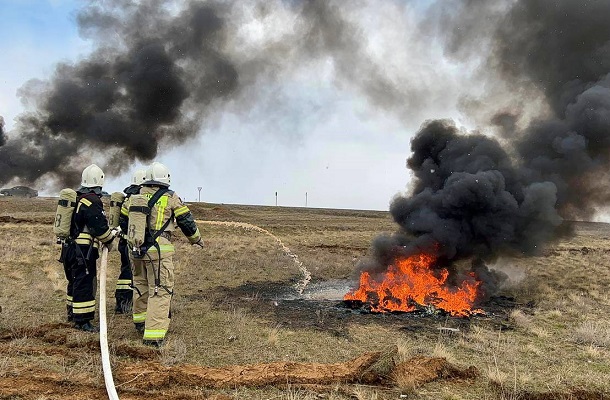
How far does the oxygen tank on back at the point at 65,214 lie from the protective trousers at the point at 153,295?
132cm

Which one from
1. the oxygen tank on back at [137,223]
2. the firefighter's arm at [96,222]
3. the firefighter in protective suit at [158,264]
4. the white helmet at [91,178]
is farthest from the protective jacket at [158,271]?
the white helmet at [91,178]

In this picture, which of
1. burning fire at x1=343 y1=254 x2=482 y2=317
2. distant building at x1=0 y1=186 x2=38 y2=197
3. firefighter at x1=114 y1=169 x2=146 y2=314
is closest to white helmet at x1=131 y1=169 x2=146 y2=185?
firefighter at x1=114 y1=169 x2=146 y2=314

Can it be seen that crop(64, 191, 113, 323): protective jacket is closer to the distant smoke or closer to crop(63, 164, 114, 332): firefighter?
crop(63, 164, 114, 332): firefighter

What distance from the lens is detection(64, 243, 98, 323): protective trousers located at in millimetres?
7359

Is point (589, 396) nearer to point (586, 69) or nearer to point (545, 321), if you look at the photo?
point (545, 321)

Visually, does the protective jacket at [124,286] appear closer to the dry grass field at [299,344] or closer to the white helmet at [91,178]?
the dry grass field at [299,344]

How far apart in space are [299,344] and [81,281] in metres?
3.64

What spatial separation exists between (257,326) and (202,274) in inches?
268

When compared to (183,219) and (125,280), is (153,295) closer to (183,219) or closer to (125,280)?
(183,219)

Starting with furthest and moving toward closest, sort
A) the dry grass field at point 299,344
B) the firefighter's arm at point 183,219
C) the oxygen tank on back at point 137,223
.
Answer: the firefighter's arm at point 183,219 < the oxygen tank on back at point 137,223 < the dry grass field at point 299,344

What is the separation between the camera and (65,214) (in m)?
7.51

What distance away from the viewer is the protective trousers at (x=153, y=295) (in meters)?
6.71

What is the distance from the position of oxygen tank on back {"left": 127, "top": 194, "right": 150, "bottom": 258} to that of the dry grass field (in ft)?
4.61

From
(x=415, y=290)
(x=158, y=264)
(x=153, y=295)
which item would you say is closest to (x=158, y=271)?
(x=158, y=264)
